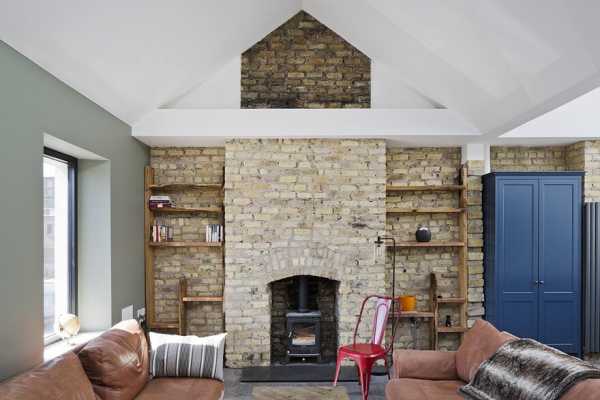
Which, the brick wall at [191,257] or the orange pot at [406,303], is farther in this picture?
the brick wall at [191,257]

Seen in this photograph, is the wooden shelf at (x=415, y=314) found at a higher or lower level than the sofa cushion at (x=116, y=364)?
lower

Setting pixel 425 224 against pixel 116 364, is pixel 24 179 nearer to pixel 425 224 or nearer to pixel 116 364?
pixel 116 364

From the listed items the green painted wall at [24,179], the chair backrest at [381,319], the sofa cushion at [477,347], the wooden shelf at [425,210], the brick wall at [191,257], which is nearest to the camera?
the green painted wall at [24,179]

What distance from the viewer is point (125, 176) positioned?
205 inches

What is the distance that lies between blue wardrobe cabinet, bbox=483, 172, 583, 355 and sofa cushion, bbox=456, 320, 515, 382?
1997 mm

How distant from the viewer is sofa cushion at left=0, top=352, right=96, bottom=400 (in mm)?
2385

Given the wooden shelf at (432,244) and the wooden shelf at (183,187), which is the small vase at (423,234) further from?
the wooden shelf at (183,187)

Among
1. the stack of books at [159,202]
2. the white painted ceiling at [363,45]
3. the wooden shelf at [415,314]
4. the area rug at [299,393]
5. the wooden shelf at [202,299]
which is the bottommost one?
the area rug at [299,393]

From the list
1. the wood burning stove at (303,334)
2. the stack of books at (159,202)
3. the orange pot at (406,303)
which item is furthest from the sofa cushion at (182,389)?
the orange pot at (406,303)

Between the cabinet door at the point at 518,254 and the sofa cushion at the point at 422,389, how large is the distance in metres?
2.30

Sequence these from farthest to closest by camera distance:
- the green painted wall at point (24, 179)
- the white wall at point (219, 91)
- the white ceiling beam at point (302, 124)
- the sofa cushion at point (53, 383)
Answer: the white wall at point (219, 91)
the white ceiling beam at point (302, 124)
the green painted wall at point (24, 179)
the sofa cushion at point (53, 383)

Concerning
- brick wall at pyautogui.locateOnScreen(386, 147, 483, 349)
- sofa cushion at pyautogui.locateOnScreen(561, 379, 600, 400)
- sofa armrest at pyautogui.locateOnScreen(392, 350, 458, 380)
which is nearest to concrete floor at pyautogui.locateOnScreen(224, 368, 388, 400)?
sofa armrest at pyautogui.locateOnScreen(392, 350, 458, 380)

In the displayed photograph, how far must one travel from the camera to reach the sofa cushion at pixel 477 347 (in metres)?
3.44

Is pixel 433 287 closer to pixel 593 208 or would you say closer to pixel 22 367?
pixel 593 208
